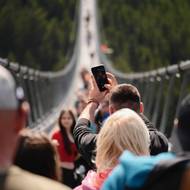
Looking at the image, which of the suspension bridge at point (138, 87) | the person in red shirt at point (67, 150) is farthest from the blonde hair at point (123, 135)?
the suspension bridge at point (138, 87)

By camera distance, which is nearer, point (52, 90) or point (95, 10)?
point (52, 90)

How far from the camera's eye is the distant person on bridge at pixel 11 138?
307cm

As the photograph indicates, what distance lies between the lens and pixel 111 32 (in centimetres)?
9106

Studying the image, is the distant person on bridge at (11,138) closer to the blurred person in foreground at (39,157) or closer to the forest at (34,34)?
the blurred person in foreground at (39,157)

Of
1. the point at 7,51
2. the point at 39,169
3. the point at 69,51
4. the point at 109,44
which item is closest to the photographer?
the point at 39,169

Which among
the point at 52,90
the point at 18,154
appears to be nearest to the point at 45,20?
the point at 52,90

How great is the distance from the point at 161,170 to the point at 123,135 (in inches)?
36.1

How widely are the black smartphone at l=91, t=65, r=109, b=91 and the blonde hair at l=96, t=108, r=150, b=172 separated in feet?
4.03

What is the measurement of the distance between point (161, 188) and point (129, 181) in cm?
12

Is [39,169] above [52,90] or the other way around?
above

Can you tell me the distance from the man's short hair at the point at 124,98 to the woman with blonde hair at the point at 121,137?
2.14 feet

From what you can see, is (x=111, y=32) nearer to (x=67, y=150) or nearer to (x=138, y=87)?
(x=138, y=87)

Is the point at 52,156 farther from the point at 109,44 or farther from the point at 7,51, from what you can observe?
the point at 109,44

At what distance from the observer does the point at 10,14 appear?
5238 cm
